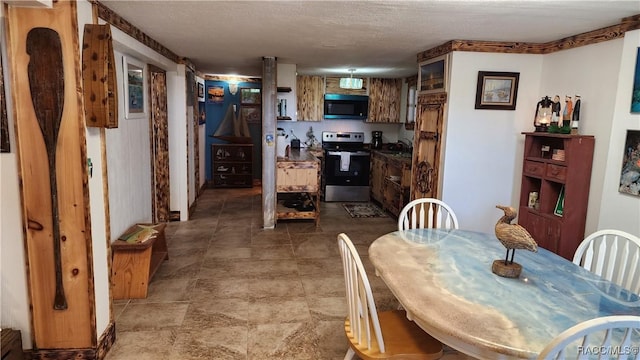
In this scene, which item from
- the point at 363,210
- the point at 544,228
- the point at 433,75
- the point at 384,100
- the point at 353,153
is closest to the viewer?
the point at 544,228

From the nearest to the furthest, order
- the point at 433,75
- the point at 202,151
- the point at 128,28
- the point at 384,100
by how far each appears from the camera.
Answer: the point at 128,28
the point at 433,75
the point at 384,100
the point at 202,151

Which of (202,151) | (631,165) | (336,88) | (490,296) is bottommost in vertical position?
(490,296)

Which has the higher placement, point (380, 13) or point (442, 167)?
point (380, 13)

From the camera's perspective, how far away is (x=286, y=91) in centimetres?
581

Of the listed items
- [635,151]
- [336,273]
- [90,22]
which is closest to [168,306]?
[336,273]

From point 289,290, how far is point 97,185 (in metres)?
1.72

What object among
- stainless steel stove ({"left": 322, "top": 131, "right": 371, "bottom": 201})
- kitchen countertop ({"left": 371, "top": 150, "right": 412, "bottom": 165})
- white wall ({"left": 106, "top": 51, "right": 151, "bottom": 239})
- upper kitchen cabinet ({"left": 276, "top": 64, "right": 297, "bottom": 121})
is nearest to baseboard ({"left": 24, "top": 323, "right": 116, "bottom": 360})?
white wall ({"left": 106, "top": 51, "right": 151, "bottom": 239})

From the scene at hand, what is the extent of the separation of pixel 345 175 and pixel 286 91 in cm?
182

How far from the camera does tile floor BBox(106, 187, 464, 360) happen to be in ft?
8.34

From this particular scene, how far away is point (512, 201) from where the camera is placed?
3996 mm

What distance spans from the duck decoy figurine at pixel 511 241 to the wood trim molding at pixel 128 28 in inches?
100

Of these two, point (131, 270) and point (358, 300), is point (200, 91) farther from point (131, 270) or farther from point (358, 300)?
point (358, 300)

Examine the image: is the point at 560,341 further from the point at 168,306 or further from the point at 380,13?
the point at 168,306

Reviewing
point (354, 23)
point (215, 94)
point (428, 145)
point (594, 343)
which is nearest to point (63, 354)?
point (594, 343)
